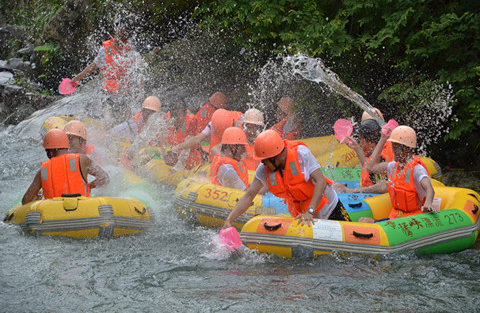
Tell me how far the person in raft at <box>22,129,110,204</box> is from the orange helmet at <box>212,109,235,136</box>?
2.23 metres

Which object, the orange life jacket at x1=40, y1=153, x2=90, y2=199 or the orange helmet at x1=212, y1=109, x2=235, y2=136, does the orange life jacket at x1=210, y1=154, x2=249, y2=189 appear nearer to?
the orange helmet at x1=212, y1=109, x2=235, y2=136

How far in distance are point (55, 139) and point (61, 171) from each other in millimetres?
436

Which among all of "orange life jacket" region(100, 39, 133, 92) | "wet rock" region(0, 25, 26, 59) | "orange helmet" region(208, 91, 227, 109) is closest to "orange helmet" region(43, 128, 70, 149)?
"orange helmet" region(208, 91, 227, 109)

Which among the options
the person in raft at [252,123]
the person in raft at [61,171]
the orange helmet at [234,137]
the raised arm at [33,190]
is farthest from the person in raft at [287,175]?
the raised arm at [33,190]

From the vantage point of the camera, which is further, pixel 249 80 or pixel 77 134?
pixel 249 80

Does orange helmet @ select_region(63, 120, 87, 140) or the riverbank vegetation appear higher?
the riverbank vegetation

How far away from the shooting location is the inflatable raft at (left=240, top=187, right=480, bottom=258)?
242 inches

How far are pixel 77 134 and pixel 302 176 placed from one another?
379 cm

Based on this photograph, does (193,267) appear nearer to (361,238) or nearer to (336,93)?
(361,238)

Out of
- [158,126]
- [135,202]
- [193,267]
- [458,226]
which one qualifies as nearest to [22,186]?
[158,126]

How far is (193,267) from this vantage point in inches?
248

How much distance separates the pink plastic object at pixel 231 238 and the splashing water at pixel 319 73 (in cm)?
441

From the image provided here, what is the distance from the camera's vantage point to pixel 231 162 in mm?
7867

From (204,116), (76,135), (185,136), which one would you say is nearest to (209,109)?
(204,116)
